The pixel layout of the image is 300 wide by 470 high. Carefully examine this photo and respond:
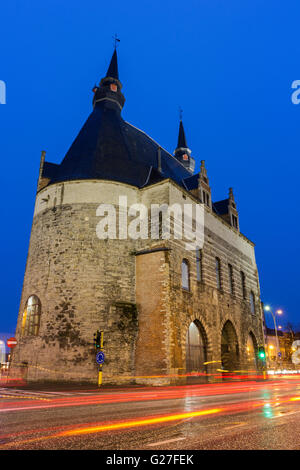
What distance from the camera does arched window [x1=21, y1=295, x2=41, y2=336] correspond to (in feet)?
67.6

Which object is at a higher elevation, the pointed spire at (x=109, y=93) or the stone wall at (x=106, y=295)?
the pointed spire at (x=109, y=93)

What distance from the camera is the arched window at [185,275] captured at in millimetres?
22109

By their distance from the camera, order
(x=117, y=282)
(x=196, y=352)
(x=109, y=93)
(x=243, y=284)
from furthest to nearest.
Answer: (x=243, y=284), (x=109, y=93), (x=196, y=352), (x=117, y=282)

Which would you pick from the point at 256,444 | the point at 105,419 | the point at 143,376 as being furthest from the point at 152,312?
the point at 256,444

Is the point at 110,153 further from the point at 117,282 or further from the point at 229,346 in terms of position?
the point at 229,346

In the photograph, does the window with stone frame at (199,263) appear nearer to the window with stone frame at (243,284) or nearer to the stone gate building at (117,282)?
the stone gate building at (117,282)

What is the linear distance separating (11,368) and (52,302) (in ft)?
16.9

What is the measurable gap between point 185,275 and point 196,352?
4.99 m

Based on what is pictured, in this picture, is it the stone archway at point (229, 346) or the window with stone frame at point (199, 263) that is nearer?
the window with stone frame at point (199, 263)

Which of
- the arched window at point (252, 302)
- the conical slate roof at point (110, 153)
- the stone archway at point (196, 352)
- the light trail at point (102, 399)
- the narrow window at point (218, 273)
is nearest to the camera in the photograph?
the light trail at point (102, 399)

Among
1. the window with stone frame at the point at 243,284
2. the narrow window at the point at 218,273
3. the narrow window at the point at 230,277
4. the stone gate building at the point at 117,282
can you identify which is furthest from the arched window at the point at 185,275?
the window with stone frame at the point at 243,284
